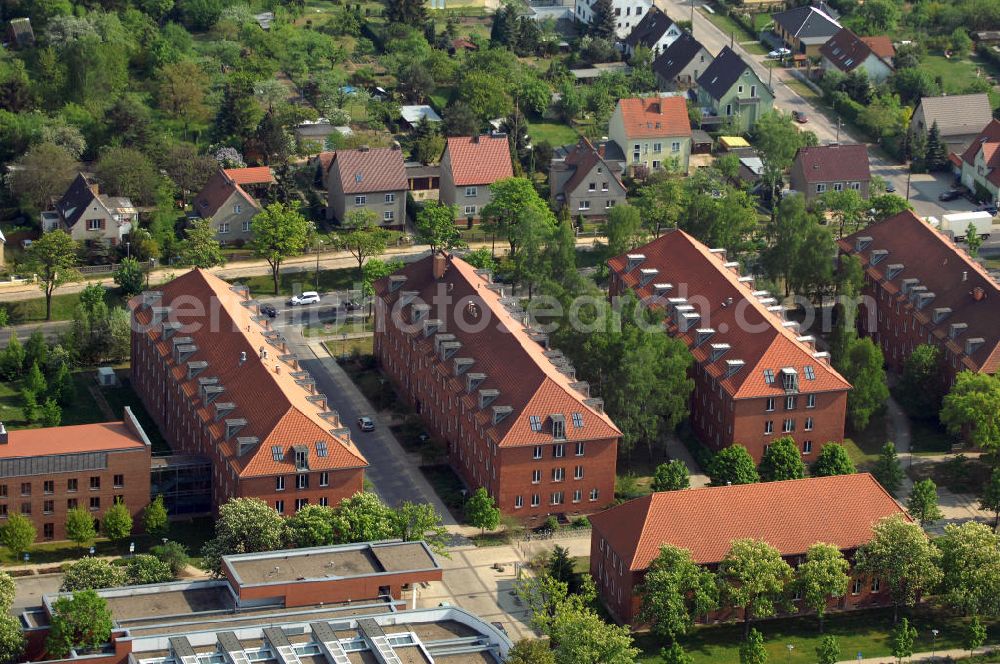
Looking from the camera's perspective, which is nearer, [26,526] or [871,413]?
[26,526]

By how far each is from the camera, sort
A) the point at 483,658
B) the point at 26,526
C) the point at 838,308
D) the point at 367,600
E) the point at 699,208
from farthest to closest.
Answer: the point at 699,208, the point at 838,308, the point at 26,526, the point at 367,600, the point at 483,658

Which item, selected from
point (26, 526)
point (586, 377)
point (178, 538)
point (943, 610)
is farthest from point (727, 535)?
point (26, 526)

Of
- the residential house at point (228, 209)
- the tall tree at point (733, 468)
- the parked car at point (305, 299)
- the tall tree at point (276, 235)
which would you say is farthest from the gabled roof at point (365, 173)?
the tall tree at point (733, 468)

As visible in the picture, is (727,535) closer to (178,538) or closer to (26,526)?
(178,538)

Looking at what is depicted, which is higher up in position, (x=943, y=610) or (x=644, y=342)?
(x=644, y=342)

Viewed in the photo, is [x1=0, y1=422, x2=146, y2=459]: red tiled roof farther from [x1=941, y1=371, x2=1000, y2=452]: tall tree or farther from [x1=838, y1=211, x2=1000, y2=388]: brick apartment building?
[x1=838, y1=211, x2=1000, y2=388]: brick apartment building

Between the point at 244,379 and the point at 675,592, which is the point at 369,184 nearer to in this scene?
the point at 244,379
